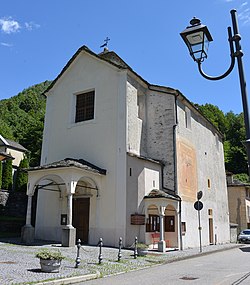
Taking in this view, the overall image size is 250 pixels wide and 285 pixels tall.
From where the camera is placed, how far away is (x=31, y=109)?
72.6 metres

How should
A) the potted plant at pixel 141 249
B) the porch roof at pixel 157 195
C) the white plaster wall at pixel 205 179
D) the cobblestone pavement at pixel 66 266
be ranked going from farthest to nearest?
the white plaster wall at pixel 205 179
the porch roof at pixel 157 195
the potted plant at pixel 141 249
the cobblestone pavement at pixel 66 266

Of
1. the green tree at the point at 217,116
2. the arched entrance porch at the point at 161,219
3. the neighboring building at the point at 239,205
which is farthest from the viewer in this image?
the green tree at the point at 217,116

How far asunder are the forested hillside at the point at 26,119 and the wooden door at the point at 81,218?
86.1 ft

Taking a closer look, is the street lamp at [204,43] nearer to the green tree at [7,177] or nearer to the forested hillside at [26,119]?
the green tree at [7,177]

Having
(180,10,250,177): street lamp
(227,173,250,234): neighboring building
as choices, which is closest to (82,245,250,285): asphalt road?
(180,10,250,177): street lamp

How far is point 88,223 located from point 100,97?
27.0 ft

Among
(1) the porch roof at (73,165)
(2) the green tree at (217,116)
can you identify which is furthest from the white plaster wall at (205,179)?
(2) the green tree at (217,116)

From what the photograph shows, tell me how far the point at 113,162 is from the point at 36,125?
123 feet

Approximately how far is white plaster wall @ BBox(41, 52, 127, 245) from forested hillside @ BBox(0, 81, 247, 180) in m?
23.7

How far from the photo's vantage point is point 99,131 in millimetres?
20797

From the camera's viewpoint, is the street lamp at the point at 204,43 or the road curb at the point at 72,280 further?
the road curb at the point at 72,280

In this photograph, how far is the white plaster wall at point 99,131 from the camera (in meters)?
18.7

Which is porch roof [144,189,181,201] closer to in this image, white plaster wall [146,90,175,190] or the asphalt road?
white plaster wall [146,90,175,190]

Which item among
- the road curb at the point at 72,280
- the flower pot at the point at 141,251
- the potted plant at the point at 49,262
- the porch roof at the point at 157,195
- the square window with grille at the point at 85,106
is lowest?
the road curb at the point at 72,280
